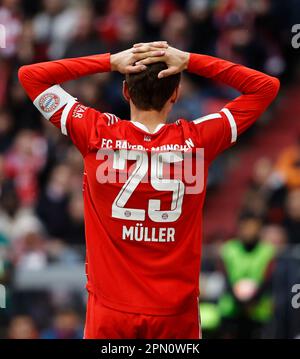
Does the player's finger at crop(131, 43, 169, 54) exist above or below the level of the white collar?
above

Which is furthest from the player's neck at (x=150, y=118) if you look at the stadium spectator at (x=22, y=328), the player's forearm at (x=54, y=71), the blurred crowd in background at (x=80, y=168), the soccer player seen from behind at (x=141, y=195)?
the stadium spectator at (x=22, y=328)

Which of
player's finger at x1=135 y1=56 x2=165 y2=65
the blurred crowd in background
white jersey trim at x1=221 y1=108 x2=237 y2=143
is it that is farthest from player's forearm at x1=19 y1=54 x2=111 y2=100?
the blurred crowd in background

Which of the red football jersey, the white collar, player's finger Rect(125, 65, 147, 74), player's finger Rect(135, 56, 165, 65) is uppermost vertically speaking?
player's finger Rect(135, 56, 165, 65)

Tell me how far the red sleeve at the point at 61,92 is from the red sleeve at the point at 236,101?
481mm

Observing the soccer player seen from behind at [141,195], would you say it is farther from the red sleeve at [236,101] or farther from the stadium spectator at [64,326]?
the stadium spectator at [64,326]

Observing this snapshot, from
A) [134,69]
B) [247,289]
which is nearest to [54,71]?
[134,69]

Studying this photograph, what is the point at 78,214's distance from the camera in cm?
1248

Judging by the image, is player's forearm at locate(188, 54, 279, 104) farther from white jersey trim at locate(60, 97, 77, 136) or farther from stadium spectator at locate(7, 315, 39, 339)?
stadium spectator at locate(7, 315, 39, 339)

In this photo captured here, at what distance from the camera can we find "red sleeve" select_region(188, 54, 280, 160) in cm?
513

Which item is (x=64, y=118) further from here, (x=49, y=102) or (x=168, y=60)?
(x=168, y=60)

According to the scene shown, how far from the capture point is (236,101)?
5199 millimetres

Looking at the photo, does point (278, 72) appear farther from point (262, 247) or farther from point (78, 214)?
A: point (262, 247)

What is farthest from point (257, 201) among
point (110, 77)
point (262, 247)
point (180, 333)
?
point (180, 333)

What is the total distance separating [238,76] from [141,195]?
767 mm
